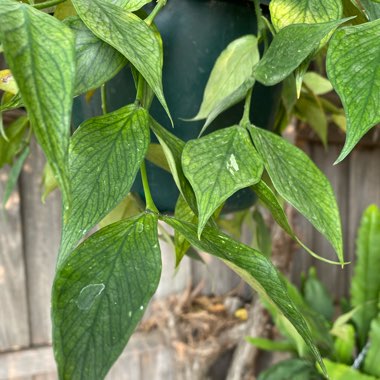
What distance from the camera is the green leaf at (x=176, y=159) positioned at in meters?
0.23

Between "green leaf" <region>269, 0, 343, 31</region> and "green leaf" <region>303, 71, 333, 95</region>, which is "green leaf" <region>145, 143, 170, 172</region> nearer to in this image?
"green leaf" <region>269, 0, 343, 31</region>

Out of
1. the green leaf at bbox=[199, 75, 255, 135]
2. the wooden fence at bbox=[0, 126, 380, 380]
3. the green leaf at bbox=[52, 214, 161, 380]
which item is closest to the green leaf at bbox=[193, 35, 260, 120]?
the green leaf at bbox=[199, 75, 255, 135]

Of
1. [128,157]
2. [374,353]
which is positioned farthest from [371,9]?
[374,353]

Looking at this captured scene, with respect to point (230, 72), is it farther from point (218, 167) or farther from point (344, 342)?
point (344, 342)

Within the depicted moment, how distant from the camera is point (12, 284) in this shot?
3.52 feet

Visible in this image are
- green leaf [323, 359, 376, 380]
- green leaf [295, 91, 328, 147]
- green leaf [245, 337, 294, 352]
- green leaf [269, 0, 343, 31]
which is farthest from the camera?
green leaf [245, 337, 294, 352]

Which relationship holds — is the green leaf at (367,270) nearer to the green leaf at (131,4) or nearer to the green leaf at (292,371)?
the green leaf at (292,371)

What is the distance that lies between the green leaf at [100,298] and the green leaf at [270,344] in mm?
937

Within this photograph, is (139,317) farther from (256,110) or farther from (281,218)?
(256,110)

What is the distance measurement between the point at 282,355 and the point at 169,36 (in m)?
1.13

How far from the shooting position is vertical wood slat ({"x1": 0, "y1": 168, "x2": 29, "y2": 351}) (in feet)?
3.42

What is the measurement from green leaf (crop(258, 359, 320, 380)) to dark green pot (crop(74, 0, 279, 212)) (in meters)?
0.90

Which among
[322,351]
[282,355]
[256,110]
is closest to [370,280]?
[322,351]

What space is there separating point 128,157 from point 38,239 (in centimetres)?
91
